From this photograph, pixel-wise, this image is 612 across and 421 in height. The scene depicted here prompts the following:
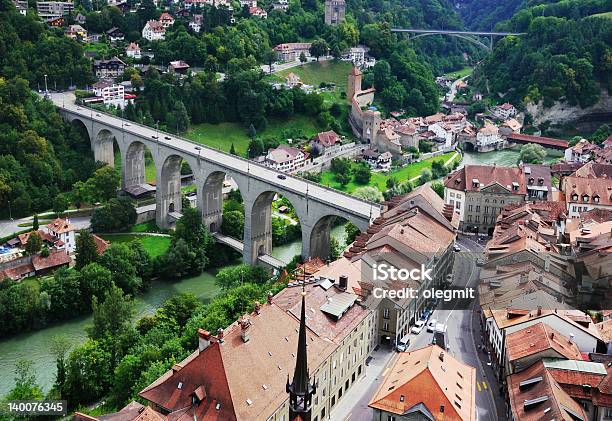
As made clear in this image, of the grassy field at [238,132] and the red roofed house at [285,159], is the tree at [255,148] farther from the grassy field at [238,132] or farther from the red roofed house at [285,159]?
the red roofed house at [285,159]

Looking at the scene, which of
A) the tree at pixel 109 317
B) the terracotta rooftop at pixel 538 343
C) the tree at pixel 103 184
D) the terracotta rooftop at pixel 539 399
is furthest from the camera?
the tree at pixel 103 184

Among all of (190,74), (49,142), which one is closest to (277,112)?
(190,74)

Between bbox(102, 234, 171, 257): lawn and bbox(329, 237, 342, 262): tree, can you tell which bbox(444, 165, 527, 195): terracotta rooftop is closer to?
bbox(329, 237, 342, 262): tree

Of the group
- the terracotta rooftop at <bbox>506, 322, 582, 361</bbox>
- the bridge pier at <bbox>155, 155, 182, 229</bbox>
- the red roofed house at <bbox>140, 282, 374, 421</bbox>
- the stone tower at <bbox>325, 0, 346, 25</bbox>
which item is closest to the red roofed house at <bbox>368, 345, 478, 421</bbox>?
the red roofed house at <bbox>140, 282, 374, 421</bbox>

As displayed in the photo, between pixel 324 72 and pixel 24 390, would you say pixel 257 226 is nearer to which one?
pixel 24 390

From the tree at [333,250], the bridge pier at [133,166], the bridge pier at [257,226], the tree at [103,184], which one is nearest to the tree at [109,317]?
the bridge pier at [257,226]

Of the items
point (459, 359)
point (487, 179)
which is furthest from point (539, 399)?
point (487, 179)
